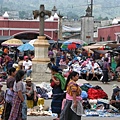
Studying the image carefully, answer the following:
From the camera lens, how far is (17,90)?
9.05m

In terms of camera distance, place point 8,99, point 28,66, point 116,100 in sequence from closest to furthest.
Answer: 1. point 8,99
2. point 116,100
3. point 28,66

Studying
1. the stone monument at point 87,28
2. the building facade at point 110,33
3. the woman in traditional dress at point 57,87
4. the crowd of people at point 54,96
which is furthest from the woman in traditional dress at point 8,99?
the stone monument at point 87,28

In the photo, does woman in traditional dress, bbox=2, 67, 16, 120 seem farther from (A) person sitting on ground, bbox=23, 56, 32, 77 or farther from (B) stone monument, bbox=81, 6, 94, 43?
(B) stone monument, bbox=81, 6, 94, 43

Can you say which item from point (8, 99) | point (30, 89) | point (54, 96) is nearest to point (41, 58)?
point (30, 89)

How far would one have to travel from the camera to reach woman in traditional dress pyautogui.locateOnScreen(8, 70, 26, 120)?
29.7ft

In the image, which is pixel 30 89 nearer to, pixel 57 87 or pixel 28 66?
pixel 57 87

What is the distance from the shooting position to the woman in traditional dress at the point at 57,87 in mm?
10461

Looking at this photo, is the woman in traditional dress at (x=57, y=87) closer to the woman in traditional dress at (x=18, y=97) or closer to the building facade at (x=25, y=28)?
the woman in traditional dress at (x=18, y=97)

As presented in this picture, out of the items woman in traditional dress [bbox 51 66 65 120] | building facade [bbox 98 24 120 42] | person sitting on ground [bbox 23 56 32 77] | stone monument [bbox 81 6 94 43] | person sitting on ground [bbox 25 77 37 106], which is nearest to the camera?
woman in traditional dress [bbox 51 66 65 120]

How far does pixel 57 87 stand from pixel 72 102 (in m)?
1.40

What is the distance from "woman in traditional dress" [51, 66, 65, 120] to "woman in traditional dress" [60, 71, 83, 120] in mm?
999

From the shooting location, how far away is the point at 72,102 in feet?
30.2

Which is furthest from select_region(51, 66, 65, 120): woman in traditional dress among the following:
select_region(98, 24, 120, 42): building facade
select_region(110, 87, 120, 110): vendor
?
select_region(98, 24, 120, 42): building facade

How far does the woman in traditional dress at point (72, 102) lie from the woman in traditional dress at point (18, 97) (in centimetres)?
101
